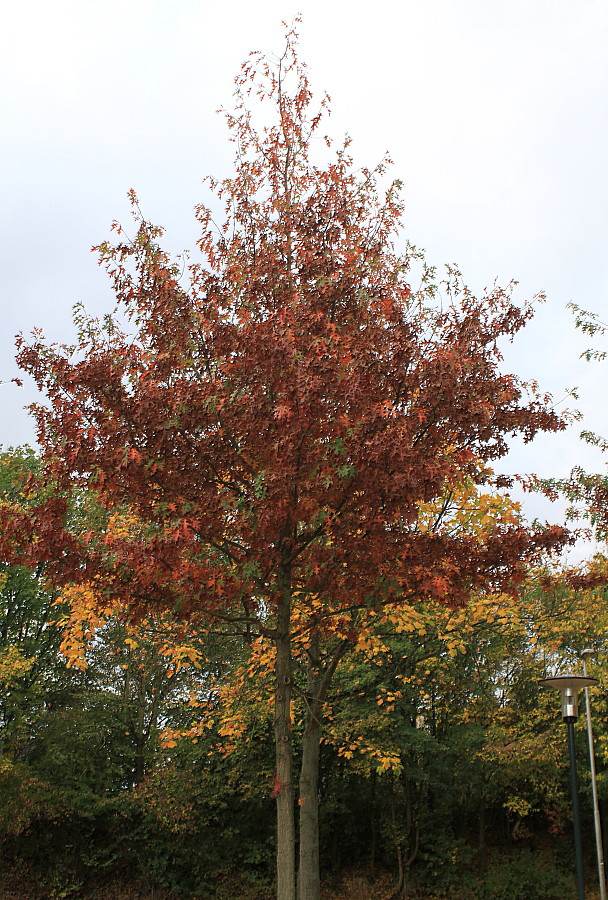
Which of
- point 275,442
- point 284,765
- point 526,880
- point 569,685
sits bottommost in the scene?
point 526,880

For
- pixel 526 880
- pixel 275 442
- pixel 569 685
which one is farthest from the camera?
pixel 526 880

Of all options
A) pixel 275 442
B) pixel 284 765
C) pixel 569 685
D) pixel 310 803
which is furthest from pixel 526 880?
pixel 275 442

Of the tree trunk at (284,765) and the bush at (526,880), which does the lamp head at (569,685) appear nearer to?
the tree trunk at (284,765)

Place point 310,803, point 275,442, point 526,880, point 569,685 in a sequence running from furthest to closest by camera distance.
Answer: point 526,880 < point 310,803 < point 569,685 < point 275,442

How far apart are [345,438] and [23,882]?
19228mm

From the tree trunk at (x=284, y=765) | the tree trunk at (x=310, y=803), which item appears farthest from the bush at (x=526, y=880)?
the tree trunk at (x=284, y=765)

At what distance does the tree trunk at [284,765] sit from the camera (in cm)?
784

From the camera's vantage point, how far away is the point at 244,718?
51.7ft

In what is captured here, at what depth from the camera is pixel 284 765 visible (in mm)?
7961

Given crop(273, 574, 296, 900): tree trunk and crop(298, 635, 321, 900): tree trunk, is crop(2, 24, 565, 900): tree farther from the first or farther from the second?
crop(298, 635, 321, 900): tree trunk

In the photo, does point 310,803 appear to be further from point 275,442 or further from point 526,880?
point 526,880

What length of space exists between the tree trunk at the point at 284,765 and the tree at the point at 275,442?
0.02m

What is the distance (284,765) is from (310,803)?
20.8 ft

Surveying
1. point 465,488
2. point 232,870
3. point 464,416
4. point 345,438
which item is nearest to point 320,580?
point 345,438
